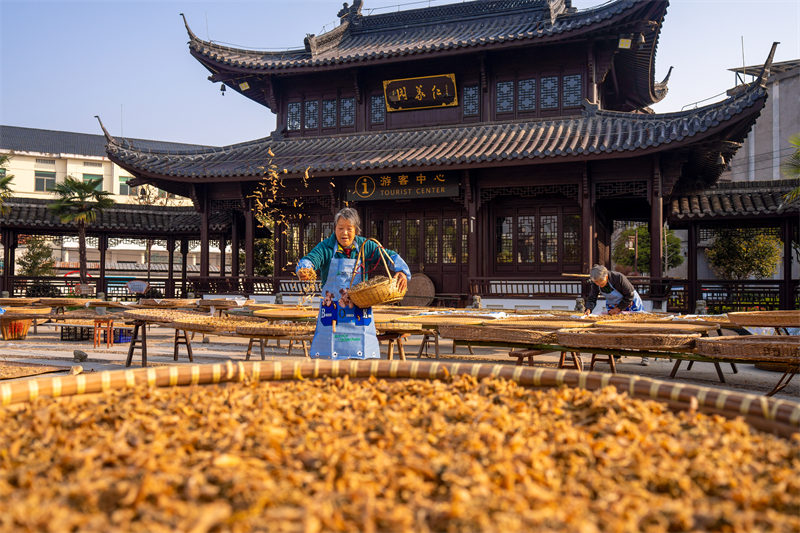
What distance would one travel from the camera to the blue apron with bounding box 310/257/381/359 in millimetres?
4266

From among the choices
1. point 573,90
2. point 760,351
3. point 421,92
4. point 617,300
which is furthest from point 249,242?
point 760,351

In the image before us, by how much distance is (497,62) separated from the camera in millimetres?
13477

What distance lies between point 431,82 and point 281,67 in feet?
11.3

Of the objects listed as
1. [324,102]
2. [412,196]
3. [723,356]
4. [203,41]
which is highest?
[203,41]

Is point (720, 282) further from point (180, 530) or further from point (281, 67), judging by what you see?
point (180, 530)

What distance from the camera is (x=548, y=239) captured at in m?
13.0

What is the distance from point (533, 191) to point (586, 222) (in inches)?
50.2

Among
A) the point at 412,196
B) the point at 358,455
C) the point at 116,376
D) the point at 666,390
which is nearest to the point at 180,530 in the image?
the point at 358,455

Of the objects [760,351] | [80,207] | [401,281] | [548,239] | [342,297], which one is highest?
[80,207]

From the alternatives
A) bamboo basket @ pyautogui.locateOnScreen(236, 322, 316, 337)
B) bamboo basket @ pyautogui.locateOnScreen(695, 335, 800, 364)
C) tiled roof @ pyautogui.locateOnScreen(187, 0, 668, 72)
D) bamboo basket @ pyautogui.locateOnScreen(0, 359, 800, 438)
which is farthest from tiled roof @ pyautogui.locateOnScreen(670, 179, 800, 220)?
bamboo basket @ pyautogui.locateOnScreen(0, 359, 800, 438)

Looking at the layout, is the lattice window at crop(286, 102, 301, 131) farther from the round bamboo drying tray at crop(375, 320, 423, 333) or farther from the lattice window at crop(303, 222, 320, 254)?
the round bamboo drying tray at crop(375, 320, 423, 333)

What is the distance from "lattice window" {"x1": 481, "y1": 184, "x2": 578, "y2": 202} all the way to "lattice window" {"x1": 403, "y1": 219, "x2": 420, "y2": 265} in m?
1.87

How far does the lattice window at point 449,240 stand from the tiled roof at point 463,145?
182cm

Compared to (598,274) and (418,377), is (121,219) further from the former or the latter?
(418,377)
